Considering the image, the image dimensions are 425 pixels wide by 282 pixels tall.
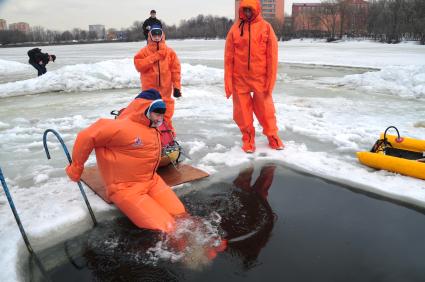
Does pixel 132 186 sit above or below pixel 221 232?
above

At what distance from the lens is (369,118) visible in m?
6.86

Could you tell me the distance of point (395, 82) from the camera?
34.3 ft

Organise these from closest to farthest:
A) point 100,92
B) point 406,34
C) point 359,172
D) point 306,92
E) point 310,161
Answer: point 359,172
point 310,161
point 306,92
point 100,92
point 406,34

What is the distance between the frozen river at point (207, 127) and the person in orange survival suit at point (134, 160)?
0.52m

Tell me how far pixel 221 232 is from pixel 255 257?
15.6 inches

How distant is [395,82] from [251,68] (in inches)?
292

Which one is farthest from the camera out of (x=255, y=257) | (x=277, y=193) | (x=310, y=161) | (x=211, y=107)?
(x=211, y=107)

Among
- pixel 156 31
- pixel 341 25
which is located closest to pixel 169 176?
pixel 156 31

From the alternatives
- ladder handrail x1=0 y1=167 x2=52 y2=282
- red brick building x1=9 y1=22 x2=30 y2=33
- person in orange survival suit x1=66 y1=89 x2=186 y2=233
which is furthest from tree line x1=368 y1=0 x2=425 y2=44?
ladder handrail x1=0 y1=167 x2=52 y2=282

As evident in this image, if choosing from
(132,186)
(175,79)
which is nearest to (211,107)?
(175,79)

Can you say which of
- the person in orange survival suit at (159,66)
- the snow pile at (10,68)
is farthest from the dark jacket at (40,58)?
the person in orange survival suit at (159,66)

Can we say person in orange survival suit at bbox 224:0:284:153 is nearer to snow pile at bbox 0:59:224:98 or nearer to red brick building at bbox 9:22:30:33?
red brick building at bbox 9:22:30:33

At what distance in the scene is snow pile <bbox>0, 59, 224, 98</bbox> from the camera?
11500 mm

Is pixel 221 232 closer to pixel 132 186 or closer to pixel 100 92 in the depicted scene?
pixel 132 186
